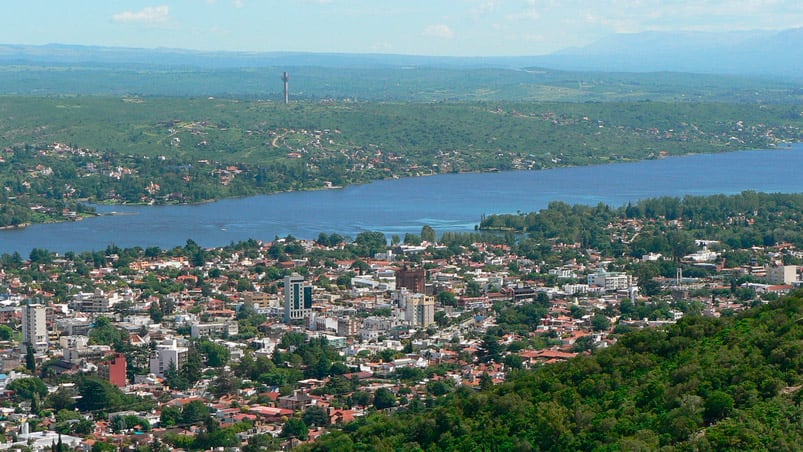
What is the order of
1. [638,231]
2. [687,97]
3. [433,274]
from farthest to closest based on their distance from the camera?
[687,97]
[638,231]
[433,274]

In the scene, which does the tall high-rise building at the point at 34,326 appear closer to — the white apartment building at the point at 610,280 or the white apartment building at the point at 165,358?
the white apartment building at the point at 165,358

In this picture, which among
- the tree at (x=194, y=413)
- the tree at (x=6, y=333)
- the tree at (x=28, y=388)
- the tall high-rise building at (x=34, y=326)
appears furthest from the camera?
the tree at (x=6, y=333)

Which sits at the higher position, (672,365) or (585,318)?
(672,365)

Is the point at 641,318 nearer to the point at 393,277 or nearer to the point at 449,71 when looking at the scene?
the point at 393,277

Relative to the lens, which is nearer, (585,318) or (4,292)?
(585,318)

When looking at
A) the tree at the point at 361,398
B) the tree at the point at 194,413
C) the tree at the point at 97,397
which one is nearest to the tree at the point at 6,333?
the tree at the point at 97,397

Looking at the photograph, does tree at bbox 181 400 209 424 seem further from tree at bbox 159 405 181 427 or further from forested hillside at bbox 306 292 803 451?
forested hillside at bbox 306 292 803 451

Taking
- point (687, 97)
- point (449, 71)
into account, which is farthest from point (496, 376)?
point (449, 71)

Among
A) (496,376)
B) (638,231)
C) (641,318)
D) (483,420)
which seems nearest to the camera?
(483,420)
